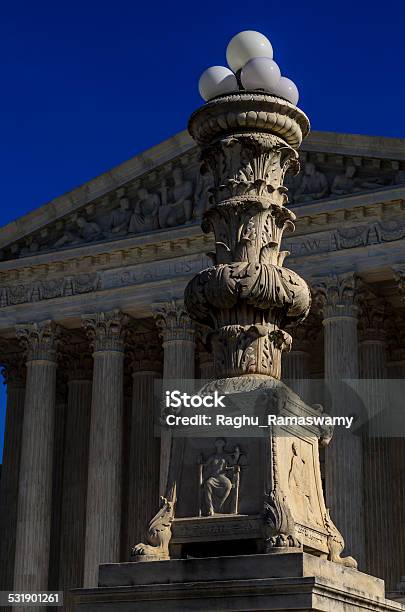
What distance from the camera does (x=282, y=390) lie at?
11.8 meters

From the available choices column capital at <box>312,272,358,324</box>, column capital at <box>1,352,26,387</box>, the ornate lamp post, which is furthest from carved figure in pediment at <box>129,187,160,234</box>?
the ornate lamp post

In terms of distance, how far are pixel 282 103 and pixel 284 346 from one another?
265 centimetres

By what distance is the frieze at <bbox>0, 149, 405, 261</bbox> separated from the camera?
142 feet

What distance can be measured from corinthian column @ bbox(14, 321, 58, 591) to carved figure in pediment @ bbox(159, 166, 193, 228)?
20.4 feet

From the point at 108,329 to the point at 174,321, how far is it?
2.88 m

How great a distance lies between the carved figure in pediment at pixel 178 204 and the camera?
46.4 m

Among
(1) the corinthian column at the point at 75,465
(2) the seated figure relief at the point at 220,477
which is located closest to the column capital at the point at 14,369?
(1) the corinthian column at the point at 75,465

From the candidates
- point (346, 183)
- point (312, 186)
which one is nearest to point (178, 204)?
point (312, 186)

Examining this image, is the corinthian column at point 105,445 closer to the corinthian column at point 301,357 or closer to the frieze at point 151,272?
the frieze at point 151,272

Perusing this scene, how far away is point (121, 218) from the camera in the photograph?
4822 cm

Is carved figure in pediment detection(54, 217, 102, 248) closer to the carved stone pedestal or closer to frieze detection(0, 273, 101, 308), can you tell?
frieze detection(0, 273, 101, 308)

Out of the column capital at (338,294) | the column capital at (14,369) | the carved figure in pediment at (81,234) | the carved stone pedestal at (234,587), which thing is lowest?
the carved stone pedestal at (234,587)

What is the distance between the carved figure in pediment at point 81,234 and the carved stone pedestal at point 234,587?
123 ft

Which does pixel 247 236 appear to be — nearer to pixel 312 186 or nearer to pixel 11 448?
pixel 312 186
